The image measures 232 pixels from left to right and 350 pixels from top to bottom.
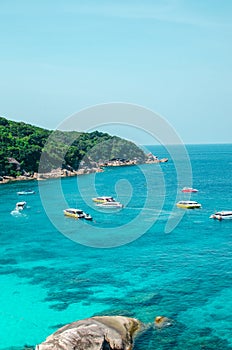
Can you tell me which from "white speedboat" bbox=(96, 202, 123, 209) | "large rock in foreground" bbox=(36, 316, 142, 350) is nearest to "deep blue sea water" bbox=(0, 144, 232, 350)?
"large rock in foreground" bbox=(36, 316, 142, 350)

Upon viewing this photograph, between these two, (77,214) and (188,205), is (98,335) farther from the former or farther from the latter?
(188,205)

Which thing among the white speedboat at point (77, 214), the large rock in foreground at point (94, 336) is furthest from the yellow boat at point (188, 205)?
the large rock in foreground at point (94, 336)

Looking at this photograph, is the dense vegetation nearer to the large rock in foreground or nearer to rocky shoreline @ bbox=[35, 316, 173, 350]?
rocky shoreline @ bbox=[35, 316, 173, 350]

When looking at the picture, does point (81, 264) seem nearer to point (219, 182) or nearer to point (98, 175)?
point (219, 182)

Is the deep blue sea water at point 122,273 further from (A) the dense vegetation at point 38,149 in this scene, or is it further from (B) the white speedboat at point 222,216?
(A) the dense vegetation at point 38,149

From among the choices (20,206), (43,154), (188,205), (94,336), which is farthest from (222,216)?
(43,154)

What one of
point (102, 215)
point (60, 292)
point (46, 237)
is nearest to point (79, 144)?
point (102, 215)
